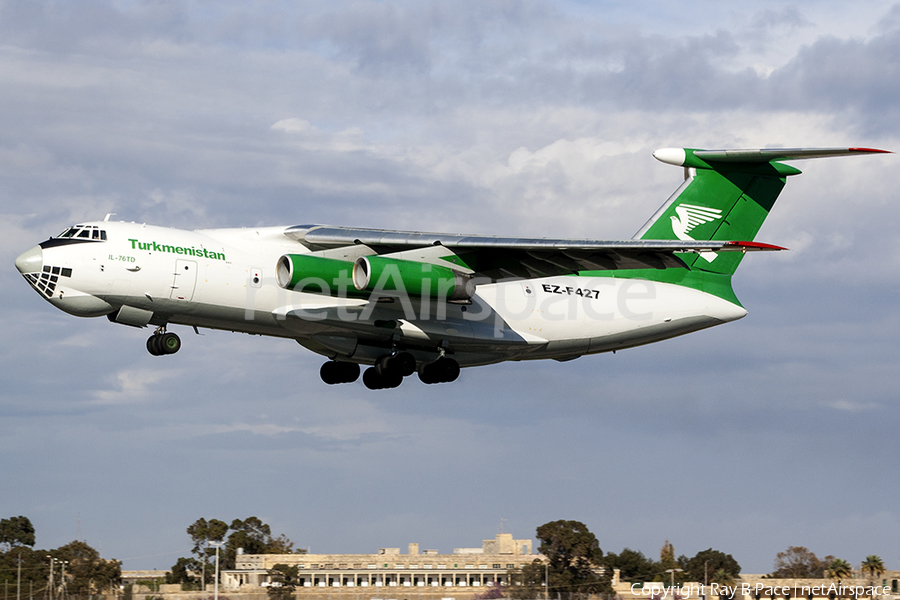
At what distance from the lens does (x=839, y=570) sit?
30.6 meters

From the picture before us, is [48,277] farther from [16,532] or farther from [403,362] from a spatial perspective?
[16,532]

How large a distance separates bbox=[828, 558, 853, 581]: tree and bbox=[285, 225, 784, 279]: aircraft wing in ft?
67.2

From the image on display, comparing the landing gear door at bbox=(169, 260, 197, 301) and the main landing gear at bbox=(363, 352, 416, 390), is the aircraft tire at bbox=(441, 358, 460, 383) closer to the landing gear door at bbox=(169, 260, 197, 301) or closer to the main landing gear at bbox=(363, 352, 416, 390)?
the main landing gear at bbox=(363, 352, 416, 390)

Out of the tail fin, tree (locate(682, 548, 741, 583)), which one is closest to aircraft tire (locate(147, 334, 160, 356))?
the tail fin

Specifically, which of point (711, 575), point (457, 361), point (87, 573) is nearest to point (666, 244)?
point (457, 361)

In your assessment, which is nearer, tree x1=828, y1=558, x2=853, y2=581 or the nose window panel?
the nose window panel

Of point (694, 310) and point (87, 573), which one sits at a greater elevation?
point (694, 310)

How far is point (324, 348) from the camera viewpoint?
14.2 meters

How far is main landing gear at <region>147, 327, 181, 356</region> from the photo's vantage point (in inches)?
498

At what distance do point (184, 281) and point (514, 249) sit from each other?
392 centimetres

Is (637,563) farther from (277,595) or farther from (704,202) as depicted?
(704,202)

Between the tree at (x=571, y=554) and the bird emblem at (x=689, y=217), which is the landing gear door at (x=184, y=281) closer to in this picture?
the bird emblem at (x=689, y=217)

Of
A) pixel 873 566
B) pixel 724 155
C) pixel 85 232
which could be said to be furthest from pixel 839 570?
pixel 85 232

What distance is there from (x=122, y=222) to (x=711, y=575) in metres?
28.0
